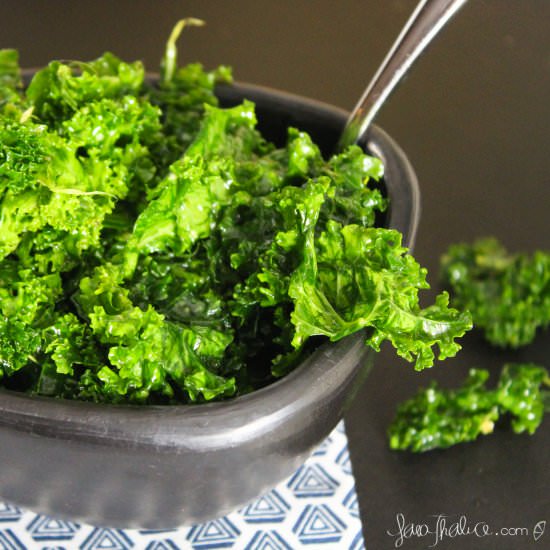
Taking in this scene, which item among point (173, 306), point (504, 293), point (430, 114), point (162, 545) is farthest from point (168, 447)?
point (430, 114)

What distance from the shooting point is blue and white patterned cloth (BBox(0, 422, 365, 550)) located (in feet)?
3.51

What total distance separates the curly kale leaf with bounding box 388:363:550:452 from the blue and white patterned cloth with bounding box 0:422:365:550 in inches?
5.6

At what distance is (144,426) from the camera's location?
0.80 metres

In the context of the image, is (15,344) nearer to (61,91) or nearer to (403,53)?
(61,91)

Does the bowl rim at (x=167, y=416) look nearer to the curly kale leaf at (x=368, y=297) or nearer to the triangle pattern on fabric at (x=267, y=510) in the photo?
the curly kale leaf at (x=368, y=297)

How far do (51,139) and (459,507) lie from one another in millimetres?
751

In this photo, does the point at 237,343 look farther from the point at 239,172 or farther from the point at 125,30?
the point at 125,30

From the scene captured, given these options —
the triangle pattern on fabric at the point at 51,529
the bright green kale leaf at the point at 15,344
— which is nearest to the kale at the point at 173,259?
the bright green kale leaf at the point at 15,344

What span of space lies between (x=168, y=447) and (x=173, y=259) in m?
0.26

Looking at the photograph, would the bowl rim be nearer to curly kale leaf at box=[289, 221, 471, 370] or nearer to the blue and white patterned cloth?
curly kale leaf at box=[289, 221, 471, 370]

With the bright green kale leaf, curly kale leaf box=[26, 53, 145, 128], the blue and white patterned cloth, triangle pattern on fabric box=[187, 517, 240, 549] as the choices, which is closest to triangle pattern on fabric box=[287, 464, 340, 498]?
the blue and white patterned cloth

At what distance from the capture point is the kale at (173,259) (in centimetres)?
86

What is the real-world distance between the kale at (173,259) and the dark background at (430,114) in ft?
1.25

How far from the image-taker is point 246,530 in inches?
43.1
